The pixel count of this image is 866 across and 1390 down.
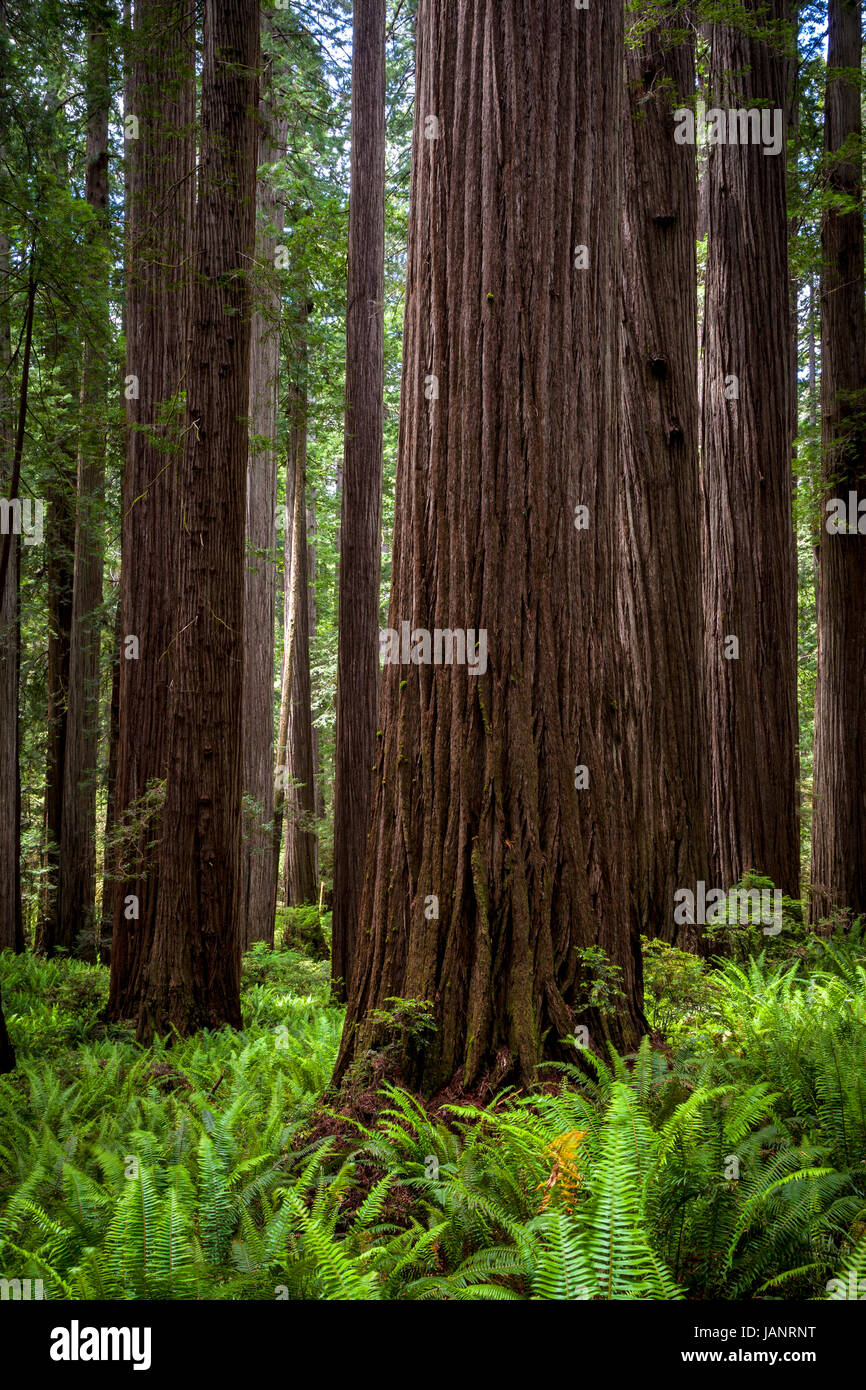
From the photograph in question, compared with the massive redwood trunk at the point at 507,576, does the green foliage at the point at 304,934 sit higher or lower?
lower

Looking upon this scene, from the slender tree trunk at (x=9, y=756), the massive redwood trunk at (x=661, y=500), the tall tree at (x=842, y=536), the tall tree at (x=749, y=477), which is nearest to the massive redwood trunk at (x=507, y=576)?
the massive redwood trunk at (x=661, y=500)

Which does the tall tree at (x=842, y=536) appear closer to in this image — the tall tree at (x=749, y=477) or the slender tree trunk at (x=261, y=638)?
the tall tree at (x=749, y=477)

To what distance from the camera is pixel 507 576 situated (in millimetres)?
3410

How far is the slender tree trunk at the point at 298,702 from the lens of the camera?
57.5 feet

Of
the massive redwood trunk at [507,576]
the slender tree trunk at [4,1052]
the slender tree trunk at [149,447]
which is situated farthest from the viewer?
the slender tree trunk at [149,447]

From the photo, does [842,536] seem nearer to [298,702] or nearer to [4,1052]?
[4,1052]

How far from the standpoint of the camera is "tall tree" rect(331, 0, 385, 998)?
898 cm

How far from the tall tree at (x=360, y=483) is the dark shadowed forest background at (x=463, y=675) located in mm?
54

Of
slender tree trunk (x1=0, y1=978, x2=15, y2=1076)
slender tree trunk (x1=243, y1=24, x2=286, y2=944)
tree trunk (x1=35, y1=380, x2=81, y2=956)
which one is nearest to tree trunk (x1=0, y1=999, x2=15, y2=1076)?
slender tree trunk (x1=0, y1=978, x2=15, y2=1076)

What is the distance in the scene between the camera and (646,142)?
22.0 feet

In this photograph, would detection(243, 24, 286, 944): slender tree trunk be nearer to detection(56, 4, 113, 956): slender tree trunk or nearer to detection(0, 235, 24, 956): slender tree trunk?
detection(56, 4, 113, 956): slender tree trunk

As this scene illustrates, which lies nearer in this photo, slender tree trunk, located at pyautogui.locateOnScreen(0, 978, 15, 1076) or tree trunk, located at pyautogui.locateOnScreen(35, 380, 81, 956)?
slender tree trunk, located at pyautogui.locateOnScreen(0, 978, 15, 1076)

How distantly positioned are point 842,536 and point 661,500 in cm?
407

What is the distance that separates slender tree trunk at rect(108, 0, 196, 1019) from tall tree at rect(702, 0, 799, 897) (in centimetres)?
467
